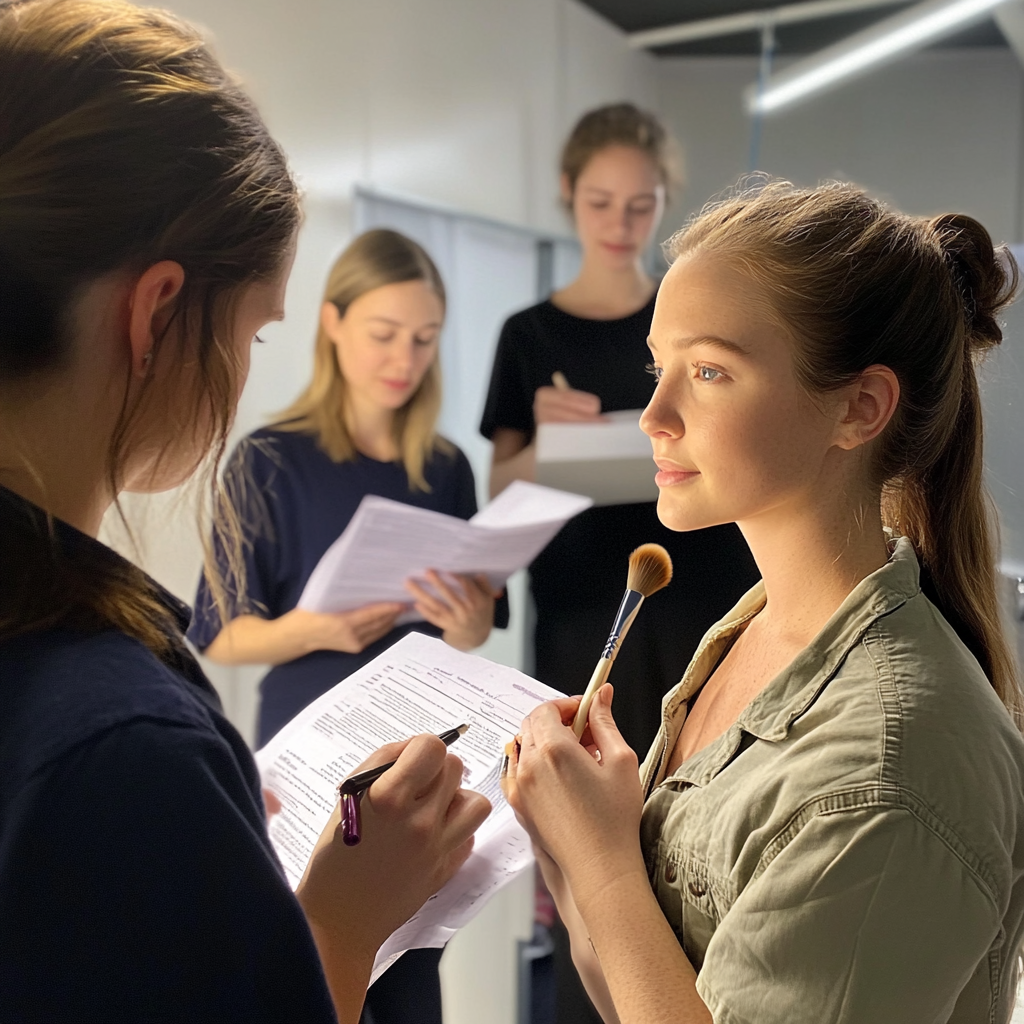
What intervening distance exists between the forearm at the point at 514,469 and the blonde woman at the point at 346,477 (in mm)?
116

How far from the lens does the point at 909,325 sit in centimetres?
55

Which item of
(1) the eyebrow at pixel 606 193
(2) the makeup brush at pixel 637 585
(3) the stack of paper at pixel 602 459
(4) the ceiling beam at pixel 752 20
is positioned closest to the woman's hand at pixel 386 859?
(2) the makeup brush at pixel 637 585

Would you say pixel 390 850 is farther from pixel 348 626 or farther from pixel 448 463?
pixel 448 463

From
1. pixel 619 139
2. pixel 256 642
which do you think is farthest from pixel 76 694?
pixel 619 139

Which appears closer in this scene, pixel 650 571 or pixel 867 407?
pixel 867 407

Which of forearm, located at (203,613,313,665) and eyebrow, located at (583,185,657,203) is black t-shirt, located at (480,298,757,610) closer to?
eyebrow, located at (583,185,657,203)

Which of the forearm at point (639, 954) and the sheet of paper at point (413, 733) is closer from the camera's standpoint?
the forearm at point (639, 954)

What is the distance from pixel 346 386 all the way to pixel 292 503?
0.22 metres

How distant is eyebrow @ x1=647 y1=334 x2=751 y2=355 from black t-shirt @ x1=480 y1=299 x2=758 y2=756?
11 centimetres

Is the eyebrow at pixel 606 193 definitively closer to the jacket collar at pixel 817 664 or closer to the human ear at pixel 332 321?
the human ear at pixel 332 321

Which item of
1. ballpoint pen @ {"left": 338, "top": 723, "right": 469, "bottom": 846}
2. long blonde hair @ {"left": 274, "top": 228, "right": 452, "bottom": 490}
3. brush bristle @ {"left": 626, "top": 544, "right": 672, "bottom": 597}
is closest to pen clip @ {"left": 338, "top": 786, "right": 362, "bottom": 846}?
ballpoint pen @ {"left": 338, "top": 723, "right": 469, "bottom": 846}

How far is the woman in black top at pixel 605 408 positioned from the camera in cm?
70

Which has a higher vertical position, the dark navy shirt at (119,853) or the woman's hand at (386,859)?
the dark navy shirt at (119,853)

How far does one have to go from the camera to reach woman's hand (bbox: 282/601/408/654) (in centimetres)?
109
